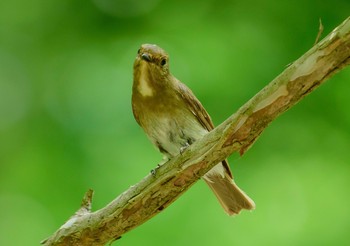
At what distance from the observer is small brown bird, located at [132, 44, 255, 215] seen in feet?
12.3

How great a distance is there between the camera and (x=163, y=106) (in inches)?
149

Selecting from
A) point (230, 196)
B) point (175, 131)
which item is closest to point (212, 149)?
point (175, 131)

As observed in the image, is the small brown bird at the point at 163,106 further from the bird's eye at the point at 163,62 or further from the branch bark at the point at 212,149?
the branch bark at the point at 212,149

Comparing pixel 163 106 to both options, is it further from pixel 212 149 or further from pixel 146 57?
pixel 212 149

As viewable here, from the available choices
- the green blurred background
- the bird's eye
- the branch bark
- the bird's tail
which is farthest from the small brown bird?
the green blurred background

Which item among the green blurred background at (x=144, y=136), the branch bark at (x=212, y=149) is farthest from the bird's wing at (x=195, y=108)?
the green blurred background at (x=144, y=136)

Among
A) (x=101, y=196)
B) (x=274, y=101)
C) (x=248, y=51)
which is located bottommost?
(x=274, y=101)

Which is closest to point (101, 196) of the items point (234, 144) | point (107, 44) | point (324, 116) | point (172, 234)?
point (172, 234)

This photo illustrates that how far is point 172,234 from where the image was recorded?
454cm

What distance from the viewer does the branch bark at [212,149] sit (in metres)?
2.80

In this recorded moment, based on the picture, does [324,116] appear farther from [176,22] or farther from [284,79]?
[284,79]

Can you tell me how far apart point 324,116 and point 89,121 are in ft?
4.42

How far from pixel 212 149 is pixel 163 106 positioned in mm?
746

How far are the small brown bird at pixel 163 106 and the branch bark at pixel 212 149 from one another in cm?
49
